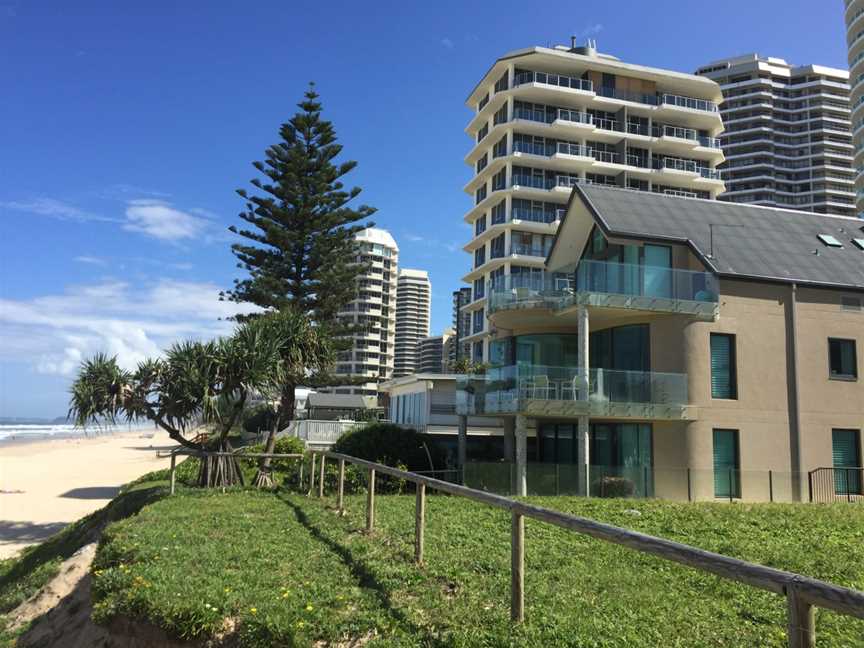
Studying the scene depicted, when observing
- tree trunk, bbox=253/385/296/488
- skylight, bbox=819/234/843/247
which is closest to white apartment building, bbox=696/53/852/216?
skylight, bbox=819/234/843/247

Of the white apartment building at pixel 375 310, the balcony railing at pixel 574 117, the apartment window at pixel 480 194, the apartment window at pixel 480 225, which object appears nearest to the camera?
the balcony railing at pixel 574 117

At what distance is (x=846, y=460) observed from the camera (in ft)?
66.0

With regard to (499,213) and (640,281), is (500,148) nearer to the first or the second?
(499,213)

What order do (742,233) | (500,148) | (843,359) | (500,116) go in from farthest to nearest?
(500,116) → (500,148) → (742,233) → (843,359)

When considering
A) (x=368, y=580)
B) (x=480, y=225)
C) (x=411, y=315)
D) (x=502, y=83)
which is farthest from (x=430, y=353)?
(x=368, y=580)

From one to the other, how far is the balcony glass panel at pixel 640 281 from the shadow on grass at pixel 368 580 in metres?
11.7

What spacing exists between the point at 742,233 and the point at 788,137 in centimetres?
9893

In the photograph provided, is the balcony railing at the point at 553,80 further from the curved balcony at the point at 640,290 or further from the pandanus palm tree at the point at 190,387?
the pandanus palm tree at the point at 190,387

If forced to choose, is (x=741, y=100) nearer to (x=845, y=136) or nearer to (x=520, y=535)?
(x=845, y=136)

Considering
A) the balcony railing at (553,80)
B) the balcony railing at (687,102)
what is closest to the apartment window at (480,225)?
the balcony railing at (553,80)

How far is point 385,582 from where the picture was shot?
638 cm

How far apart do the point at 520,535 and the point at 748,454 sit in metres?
16.1

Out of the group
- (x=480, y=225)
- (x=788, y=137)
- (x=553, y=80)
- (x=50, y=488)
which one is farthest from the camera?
(x=788, y=137)

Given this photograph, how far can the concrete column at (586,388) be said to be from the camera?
18016mm
